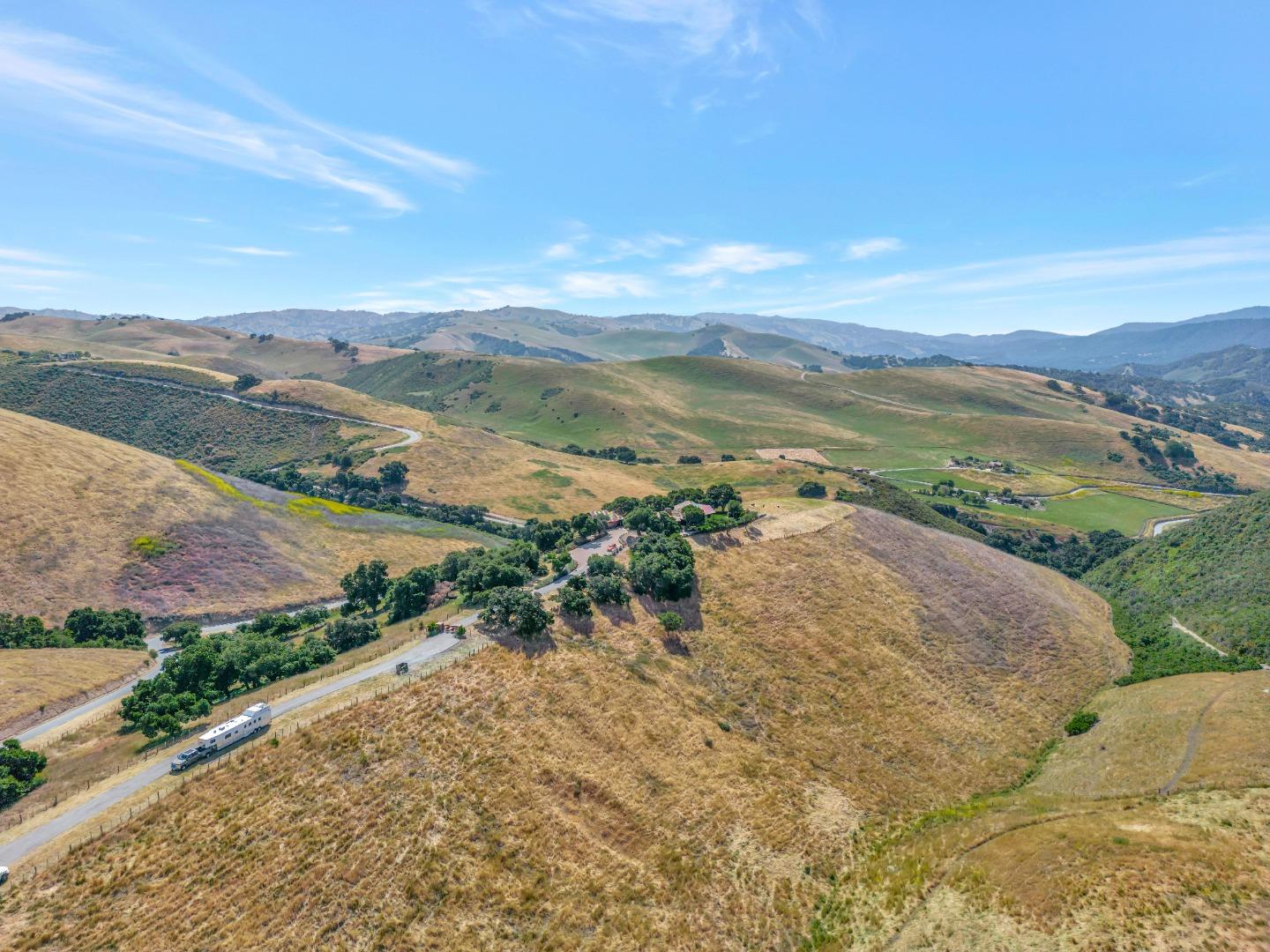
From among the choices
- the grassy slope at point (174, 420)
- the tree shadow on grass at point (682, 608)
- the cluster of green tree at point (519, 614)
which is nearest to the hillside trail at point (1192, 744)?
the tree shadow on grass at point (682, 608)

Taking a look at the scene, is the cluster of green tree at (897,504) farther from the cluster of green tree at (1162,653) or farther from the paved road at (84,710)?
the paved road at (84,710)

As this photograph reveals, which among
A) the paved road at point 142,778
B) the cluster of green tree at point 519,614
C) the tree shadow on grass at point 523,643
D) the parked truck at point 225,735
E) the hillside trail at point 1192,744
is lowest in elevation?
the hillside trail at point 1192,744

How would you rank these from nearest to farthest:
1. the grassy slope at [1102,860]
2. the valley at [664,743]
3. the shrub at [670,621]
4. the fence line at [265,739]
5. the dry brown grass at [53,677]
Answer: the fence line at [265,739] → the grassy slope at [1102,860] → the valley at [664,743] → the dry brown grass at [53,677] → the shrub at [670,621]

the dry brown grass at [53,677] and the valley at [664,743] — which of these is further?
the dry brown grass at [53,677]

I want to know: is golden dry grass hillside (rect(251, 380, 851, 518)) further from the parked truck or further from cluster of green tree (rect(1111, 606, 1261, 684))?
the parked truck

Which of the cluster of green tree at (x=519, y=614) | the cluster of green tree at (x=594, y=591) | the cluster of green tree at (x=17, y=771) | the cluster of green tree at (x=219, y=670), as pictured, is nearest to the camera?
the cluster of green tree at (x=17, y=771)

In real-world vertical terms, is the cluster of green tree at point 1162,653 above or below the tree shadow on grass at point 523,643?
below

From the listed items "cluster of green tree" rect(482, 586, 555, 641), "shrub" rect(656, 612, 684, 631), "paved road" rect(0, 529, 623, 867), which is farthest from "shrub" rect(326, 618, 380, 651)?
"shrub" rect(656, 612, 684, 631)
